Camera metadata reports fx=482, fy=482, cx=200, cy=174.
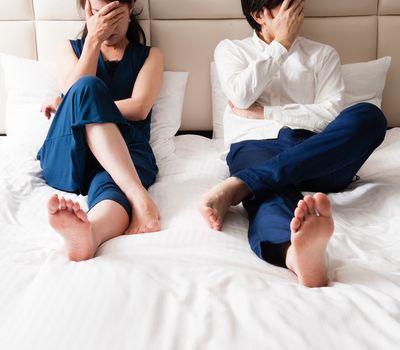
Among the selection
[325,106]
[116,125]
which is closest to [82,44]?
[116,125]

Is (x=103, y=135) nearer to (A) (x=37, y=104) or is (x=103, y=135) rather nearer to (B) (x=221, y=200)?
(B) (x=221, y=200)

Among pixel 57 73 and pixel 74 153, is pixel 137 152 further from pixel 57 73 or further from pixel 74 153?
pixel 57 73

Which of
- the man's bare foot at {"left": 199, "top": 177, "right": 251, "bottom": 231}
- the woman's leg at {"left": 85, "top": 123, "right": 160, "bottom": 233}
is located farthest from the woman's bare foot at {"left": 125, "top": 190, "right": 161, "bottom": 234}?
the man's bare foot at {"left": 199, "top": 177, "right": 251, "bottom": 231}

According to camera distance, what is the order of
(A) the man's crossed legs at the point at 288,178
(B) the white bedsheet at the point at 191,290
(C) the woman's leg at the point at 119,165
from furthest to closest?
(C) the woman's leg at the point at 119,165, (A) the man's crossed legs at the point at 288,178, (B) the white bedsheet at the point at 191,290

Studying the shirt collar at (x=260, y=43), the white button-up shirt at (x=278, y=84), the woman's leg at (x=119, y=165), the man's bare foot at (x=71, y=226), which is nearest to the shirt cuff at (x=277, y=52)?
the white button-up shirt at (x=278, y=84)

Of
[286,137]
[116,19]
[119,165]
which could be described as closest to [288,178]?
[286,137]

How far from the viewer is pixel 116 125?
1.33 metres

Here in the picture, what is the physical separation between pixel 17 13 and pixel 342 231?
5.07 ft

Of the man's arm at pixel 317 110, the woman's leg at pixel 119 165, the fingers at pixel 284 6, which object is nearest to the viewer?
the woman's leg at pixel 119 165

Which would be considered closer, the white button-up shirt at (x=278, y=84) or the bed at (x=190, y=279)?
the bed at (x=190, y=279)

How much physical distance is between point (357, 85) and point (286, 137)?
0.65 meters

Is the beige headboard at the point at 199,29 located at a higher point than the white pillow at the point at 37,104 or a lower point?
higher

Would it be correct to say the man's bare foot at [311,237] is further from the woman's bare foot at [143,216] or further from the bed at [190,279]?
the woman's bare foot at [143,216]

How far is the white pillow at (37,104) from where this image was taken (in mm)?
1752
